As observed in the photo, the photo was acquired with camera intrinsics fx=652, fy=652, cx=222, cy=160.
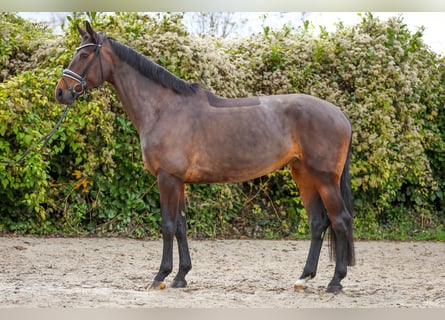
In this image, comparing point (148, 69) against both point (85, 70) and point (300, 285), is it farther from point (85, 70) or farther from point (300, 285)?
point (300, 285)

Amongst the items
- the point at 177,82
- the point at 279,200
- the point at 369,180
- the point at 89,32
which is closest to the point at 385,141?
the point at 369,180

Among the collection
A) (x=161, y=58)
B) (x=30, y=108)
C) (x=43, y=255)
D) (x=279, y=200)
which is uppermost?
(x=161, y=58)

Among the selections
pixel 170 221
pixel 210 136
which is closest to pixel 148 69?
pixel 210 136

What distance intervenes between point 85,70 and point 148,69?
19.9 inches

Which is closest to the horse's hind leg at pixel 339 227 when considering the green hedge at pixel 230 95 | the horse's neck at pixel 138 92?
the horse's neck at pixel 138 92

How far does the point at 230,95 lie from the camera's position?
8555mm

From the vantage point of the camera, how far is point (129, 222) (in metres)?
8.28

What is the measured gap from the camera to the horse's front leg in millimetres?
5082

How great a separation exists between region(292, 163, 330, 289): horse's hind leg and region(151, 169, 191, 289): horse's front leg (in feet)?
3.26

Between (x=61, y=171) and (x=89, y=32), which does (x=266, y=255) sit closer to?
(x=61, y=171)

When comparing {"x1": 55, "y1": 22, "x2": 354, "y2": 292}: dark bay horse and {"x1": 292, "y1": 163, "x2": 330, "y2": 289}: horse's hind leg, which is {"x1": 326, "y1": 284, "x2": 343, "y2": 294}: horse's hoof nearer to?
{"x1": 55, "y1": 22, "x2": 354, "y2": 292}: dark bay horse

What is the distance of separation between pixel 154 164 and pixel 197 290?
3.46 ft

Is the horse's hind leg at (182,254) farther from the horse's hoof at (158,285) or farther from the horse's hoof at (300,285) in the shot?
the horse's hoof at (300,285)

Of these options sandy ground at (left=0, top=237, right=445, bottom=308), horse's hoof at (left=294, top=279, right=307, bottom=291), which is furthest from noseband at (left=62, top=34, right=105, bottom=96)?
horse's hoof at (left=294, top=279, right=307, bottom=291)
